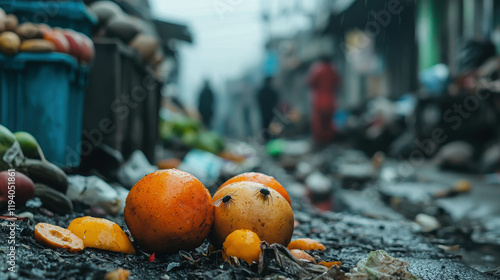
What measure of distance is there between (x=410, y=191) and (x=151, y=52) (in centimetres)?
435

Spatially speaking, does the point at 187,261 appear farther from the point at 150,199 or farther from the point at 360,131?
the point at 360,131

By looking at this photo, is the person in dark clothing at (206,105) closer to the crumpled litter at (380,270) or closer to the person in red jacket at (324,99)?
the person in red jacket at (324,99)

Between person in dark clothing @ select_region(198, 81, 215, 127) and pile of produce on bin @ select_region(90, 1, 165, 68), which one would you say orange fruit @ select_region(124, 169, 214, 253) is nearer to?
pile of produce on bin @ select_region(90, 1, 165, 68)

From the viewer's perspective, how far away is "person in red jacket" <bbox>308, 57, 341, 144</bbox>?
44.1ft

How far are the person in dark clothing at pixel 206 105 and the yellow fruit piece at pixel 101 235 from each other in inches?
619

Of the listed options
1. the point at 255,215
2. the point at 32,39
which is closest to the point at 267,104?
the point at 32,39

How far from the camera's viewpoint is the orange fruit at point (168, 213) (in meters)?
2.02

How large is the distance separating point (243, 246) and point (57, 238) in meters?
0.86

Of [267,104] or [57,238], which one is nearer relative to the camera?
[57,238]

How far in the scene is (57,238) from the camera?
2.00m

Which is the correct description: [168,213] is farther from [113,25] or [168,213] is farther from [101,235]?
[113,25]

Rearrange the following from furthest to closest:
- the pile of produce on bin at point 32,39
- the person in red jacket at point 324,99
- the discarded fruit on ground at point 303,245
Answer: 1. the person in red jacket at point 324,99
2. the pile of produce on bin at point 32,39
3. the discarded fruit on ground at point 303,245

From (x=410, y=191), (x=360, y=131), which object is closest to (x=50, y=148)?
(x=410, y=191)

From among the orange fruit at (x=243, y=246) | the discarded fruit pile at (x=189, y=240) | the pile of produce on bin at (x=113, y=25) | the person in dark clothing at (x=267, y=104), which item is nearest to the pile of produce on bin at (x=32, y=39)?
the pile of produce on bin at (x=113, y=25)
